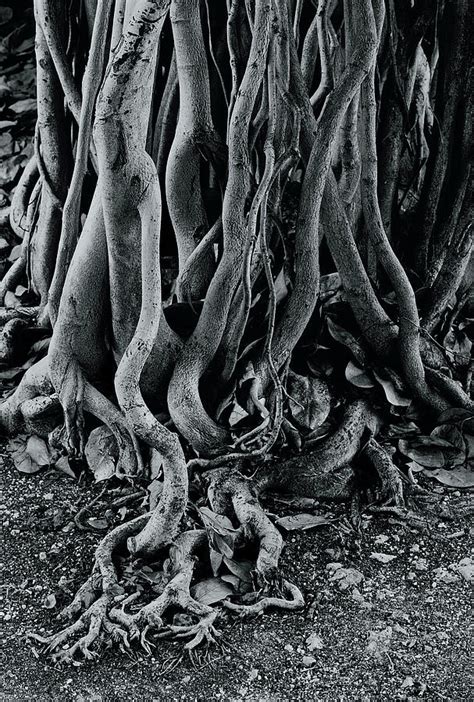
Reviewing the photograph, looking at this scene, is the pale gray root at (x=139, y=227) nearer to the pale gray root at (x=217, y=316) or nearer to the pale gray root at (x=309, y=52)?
the pale gray root at (x=217, y=316)

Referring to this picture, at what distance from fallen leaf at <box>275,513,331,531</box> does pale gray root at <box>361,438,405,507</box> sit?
9.2 inches

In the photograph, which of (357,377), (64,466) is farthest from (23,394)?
(357,377)

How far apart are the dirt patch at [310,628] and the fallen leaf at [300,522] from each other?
0.07 ft

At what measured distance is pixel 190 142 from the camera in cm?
277

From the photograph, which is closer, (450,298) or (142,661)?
(142,661)

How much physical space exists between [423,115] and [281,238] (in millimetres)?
877

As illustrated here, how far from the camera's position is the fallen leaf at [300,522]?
8.64 ft

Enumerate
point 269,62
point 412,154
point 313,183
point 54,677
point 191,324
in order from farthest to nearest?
point 412,154 < point 191,324 < point 313,183 < point 269,62 < point 54,677

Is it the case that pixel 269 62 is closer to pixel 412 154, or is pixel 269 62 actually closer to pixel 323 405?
pixel 412 154

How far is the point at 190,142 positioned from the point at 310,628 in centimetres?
154

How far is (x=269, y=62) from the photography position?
2.51 metres

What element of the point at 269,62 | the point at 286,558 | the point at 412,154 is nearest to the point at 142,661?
the point at 286,558

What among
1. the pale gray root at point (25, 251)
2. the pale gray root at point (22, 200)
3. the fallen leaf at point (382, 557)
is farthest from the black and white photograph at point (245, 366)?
the pale gray root at point (22, 200)

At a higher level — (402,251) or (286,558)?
(402,251)
